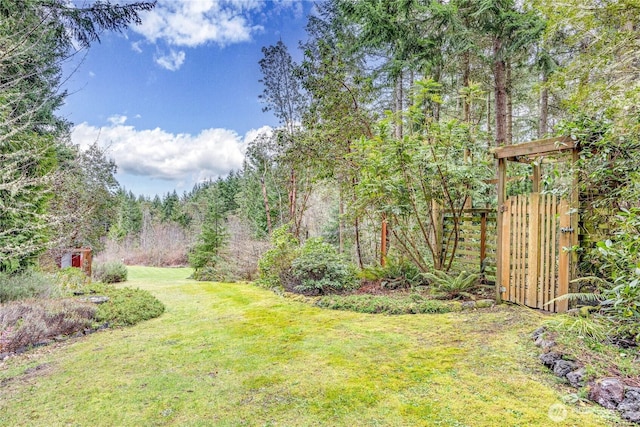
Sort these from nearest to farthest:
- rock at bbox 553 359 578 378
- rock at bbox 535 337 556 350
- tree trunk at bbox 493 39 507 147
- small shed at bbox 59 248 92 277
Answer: rock at bbox 553 359 578 378, rock at bbox 535 337 556 350, tree trunk at bbox 493 39 507 147, small shed at bbox 59 248 92 277

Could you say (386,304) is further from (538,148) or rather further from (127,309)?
(127,309)

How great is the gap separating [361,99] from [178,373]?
690 cm

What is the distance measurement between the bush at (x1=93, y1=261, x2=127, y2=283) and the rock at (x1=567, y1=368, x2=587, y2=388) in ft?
35.9

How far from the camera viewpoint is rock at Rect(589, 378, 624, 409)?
2008 mm

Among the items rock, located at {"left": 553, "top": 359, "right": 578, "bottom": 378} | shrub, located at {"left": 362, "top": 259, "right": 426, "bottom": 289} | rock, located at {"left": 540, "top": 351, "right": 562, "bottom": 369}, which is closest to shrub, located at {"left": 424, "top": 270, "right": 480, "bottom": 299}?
shrub, located at {"left": 362, "top": 259, "right": 426, "bottom": 289}

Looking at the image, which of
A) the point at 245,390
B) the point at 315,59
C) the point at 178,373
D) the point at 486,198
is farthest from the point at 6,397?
the point at 315,59

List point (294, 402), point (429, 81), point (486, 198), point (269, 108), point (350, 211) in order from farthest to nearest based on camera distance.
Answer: point (269, 108) < point (350, 211) < point (486, 198) < point (429, 81) < point (294, 402)

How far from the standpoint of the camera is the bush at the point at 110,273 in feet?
32.3

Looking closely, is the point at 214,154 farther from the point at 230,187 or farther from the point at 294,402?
the point at 230,187

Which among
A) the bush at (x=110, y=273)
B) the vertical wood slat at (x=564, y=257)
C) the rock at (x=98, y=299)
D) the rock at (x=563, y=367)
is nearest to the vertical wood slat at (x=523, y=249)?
the vertical wood slat at (x=564, y=257)

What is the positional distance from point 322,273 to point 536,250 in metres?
3.45

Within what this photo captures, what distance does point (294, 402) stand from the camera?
7.36ft

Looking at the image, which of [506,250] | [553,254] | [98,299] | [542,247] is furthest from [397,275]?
[98,299]

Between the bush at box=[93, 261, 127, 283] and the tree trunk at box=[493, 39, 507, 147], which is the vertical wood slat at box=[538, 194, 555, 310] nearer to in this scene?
the tree trunk at box=[493, 39, 507, 147]
